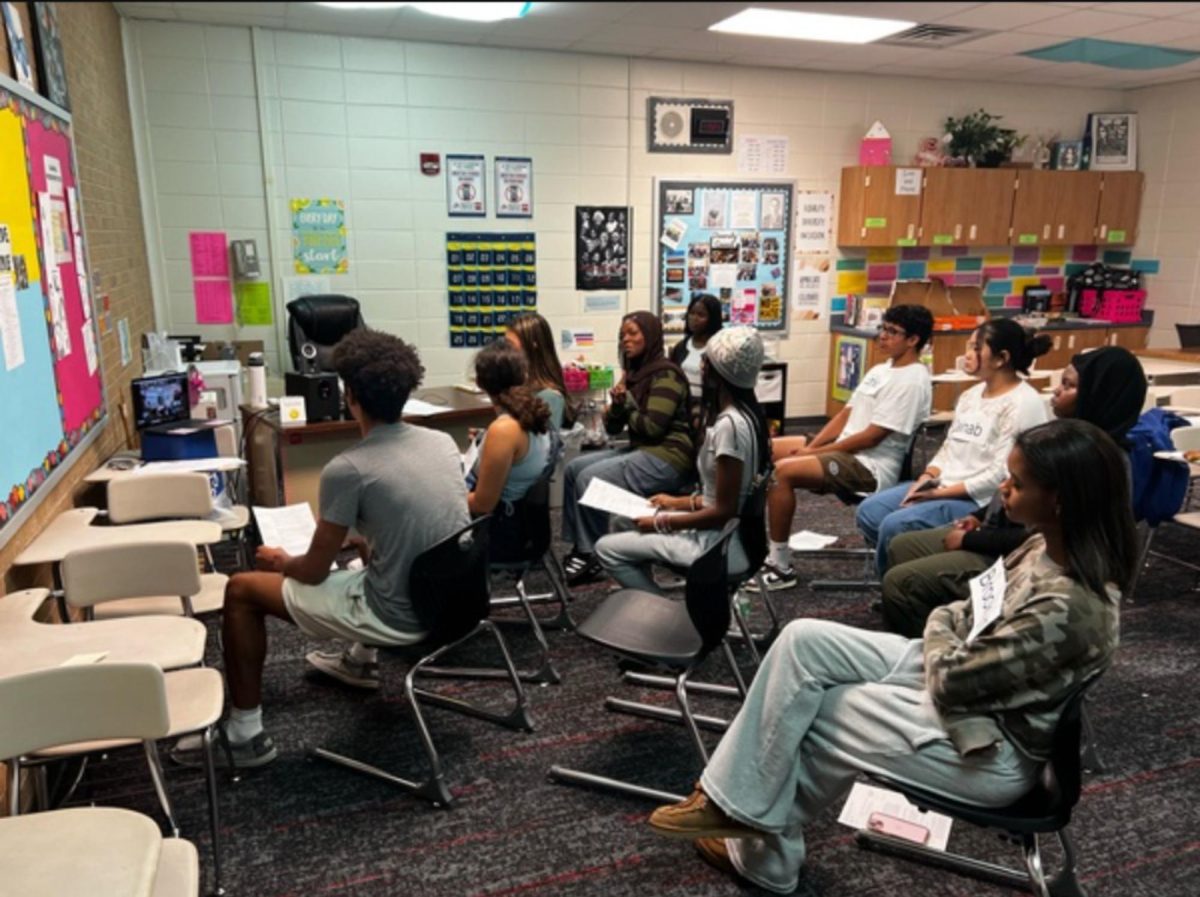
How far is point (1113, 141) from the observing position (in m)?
6.68

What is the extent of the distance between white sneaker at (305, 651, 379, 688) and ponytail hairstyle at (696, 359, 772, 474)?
1356mm

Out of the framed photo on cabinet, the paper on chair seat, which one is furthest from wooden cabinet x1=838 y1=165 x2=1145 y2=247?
the paper on chair seat

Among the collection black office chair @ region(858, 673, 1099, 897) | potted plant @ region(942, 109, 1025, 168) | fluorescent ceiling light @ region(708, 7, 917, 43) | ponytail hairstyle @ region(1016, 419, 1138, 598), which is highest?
potted plant @ region(942, 109, 1025, 168)

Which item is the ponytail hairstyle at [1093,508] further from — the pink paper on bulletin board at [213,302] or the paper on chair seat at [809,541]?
the pink paper on bulletin board at [213,302]

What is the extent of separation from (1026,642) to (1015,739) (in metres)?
0.21

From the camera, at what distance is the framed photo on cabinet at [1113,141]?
21.9 ft

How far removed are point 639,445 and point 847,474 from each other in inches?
33.3

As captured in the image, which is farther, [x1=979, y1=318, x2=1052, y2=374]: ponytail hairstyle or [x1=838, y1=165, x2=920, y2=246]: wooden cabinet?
[x1=838, y1=165, x2=920, y2=246]: wooden cabinet

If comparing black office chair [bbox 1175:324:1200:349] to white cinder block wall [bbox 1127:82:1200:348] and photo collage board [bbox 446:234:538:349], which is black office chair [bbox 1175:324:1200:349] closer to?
white cinder block wall [bbox 1127:82:1200:348]

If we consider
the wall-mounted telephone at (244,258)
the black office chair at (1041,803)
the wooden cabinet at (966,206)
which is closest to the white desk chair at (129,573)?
the black office chair at (1041,803)

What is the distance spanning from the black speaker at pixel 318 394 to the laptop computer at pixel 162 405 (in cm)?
42

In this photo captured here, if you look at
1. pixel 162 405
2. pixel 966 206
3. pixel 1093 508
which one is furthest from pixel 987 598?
pixel 966 206

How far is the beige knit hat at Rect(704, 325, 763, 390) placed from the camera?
2482 mm

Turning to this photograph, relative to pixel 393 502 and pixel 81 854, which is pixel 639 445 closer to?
pixel 393 502
